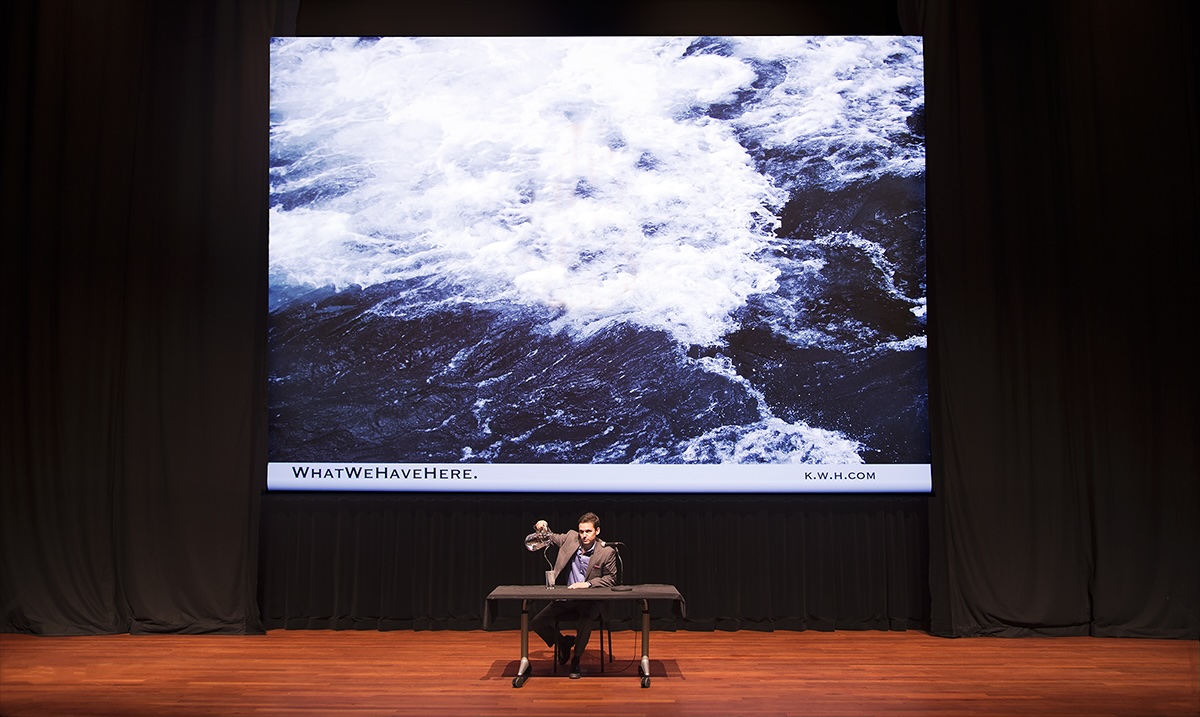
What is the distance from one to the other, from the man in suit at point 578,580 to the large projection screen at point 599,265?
1092 millimetres

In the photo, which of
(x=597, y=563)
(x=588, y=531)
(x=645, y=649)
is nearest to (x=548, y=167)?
(x=588, y=531)

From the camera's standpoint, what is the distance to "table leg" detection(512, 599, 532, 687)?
17.3 feet

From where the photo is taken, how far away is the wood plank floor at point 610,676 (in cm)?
484

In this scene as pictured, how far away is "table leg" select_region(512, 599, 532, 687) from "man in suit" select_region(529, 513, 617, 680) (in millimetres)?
76

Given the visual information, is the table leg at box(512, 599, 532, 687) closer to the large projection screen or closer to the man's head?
the man's head

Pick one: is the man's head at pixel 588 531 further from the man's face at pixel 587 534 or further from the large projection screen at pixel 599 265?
the large projection screen at pixel 599 265

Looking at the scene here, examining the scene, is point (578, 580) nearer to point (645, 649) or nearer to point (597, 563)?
point (597, 563)

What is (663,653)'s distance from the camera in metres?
6.21

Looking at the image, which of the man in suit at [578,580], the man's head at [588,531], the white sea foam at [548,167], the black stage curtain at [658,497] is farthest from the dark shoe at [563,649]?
the white sea foam at [548,167]
